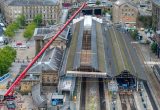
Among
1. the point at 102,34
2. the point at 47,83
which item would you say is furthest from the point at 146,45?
the point at 47,83

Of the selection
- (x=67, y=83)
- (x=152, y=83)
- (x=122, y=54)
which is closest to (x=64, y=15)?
(x=122, y=54)

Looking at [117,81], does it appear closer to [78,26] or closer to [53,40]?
[53,40]

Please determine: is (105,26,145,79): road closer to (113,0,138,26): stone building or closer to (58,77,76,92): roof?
(58,77,76,92): roof

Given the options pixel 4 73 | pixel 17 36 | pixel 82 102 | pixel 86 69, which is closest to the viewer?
pixel 82 102

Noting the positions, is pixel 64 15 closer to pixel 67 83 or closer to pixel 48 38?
pixel 48 38

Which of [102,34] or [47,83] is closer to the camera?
[47,83]

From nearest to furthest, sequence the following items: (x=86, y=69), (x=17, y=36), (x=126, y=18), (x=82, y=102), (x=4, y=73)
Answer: (x=82, y=102) → (x=86, y=69) → (x=4, y=73) → (x=17, y=36) → (x=126, y=18)
